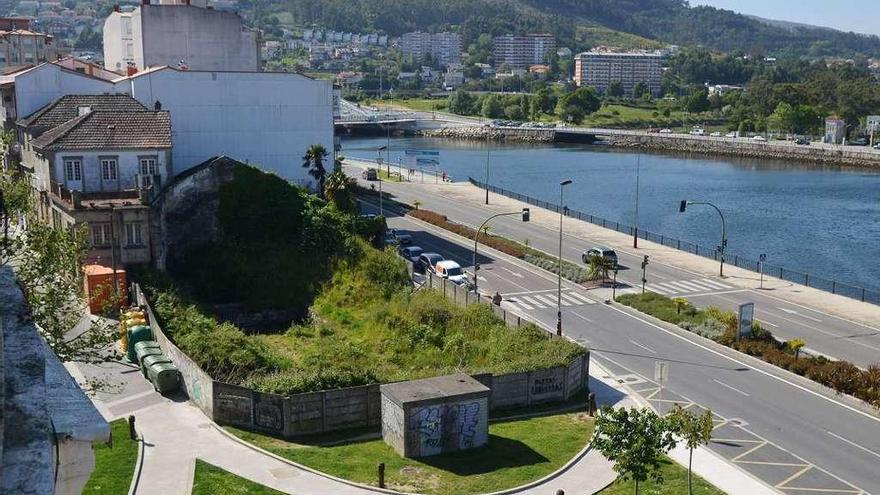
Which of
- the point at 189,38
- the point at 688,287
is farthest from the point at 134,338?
the point at 189,38

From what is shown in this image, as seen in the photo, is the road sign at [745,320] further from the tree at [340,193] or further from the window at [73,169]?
the window at [73,169]

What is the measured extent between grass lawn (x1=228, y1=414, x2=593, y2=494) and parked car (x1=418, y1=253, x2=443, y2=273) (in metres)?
30.7

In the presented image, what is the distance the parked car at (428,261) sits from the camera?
6456cm

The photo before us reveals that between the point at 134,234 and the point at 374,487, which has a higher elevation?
the point at 134,234

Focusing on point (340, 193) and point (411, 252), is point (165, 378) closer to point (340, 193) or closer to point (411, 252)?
point (340, 193)

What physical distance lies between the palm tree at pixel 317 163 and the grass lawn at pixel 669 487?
42675 millimetres

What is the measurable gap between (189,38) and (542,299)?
4322 cm

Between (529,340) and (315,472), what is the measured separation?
13.8 m

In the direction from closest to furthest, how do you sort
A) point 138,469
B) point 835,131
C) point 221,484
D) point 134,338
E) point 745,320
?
point 221,484
point 138,469
point 134,338
point 745,320
point 835,131

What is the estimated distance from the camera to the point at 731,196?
421 ft

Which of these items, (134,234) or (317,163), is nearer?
(134,234)

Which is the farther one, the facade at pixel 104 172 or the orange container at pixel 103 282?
the facade at pixel 104 172

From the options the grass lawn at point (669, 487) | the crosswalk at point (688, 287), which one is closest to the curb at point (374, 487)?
the grass lawn at point (669, 487)

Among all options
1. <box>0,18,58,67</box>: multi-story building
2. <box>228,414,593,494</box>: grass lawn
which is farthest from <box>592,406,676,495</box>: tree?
<box>0,18,58,67</box>: multi-story building
